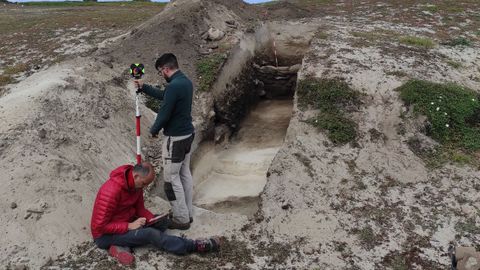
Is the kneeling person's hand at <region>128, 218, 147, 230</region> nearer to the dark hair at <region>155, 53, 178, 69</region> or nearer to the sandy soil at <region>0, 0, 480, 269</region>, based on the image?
the sandy soil at <region>0, 0, 480, 269</region>

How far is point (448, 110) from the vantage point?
10305mm

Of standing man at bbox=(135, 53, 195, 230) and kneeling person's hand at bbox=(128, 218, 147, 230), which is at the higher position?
standing man at bbox=(135, 53, 195, 230)

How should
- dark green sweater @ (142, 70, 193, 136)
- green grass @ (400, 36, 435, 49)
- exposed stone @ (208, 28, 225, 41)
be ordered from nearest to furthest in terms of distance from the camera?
1. dark green sweater @ (142, 70, 193, 136)
2. exposed stone @ (208, 28, 225, 41)
3. green grass @ (400, 36, 435, 49)

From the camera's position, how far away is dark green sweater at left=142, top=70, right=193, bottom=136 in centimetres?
647

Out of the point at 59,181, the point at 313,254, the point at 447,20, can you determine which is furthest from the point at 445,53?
the point at 59,181

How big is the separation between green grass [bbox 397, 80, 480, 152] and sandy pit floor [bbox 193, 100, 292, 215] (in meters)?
3.70

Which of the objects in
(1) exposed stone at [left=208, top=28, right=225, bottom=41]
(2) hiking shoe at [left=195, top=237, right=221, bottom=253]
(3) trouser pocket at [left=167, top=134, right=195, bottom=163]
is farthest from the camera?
(1) exposed stone at [left=208, top=28, right=225, bottom=41]

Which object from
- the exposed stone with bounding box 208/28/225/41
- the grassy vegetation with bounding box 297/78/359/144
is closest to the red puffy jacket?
the grassy vegetation with bounding box 297/78/359/144

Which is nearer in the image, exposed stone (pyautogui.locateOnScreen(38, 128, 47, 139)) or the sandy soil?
the sandy soil

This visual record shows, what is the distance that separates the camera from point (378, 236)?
7.58 meters

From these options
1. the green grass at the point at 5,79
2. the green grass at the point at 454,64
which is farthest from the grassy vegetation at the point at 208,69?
the green grass at the point at 454,64

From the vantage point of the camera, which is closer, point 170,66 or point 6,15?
point 170,66

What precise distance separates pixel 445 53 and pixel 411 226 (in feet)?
25.4

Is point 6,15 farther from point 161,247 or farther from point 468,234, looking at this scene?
point 468,234
